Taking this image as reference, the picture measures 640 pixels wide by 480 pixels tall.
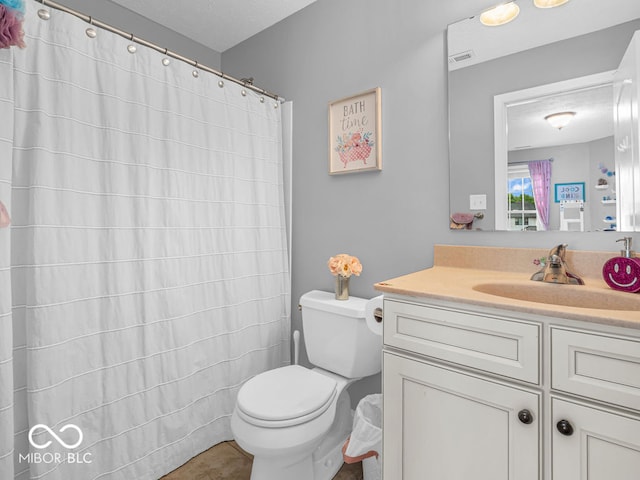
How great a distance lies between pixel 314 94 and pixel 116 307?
4.96 feet

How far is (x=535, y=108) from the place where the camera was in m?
1.34

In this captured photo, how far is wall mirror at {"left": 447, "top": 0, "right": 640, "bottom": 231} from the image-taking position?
1.22m

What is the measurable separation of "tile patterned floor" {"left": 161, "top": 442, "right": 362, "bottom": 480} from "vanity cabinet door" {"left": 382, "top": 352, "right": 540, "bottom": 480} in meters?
0.63

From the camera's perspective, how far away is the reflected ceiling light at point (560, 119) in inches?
50.2

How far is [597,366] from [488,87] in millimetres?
1137

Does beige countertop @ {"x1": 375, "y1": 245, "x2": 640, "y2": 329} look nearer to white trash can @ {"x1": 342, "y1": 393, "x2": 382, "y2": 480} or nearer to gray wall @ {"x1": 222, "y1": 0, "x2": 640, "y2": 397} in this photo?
gray wall @ {"x1": 222, "y1": 0, "x2": 640, "y2": 397}

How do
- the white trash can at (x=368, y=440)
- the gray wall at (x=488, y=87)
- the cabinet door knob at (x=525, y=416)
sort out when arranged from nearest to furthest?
the cabinet door knob at (x=525, y=416), the gray wall at (x=488, y=87), the white trash can at (x=368, y=440)

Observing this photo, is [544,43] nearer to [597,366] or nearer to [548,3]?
[548,3]

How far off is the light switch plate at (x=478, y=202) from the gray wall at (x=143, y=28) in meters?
2.08

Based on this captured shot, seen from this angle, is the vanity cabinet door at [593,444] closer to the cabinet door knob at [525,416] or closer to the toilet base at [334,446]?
the cabinet door knob at [525,416]

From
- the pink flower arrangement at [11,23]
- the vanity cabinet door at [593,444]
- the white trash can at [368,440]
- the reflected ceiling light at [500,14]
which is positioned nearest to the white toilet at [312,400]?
the white trash can at [368,440]

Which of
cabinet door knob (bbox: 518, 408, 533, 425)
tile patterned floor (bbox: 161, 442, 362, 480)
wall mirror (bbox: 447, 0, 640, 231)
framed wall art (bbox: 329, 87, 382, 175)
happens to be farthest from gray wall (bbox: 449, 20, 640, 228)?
tile patterned floor (bbox: 161, 442, 362, 480)

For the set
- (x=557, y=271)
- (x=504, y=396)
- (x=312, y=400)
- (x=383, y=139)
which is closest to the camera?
(x=504, y=396)

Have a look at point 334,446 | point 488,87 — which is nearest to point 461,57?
point 488,87
